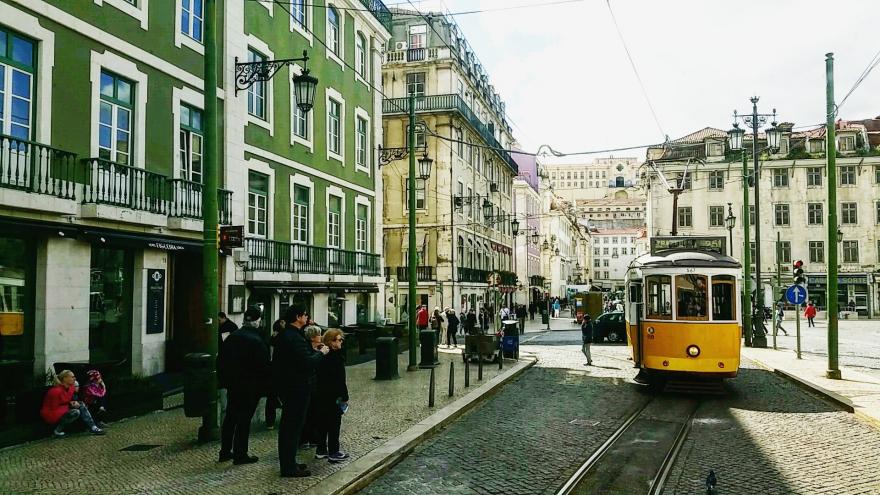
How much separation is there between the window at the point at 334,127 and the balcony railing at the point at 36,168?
11812 millimetres

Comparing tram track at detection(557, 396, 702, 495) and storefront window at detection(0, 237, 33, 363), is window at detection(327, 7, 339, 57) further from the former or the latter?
tram track at detection(557, 396, 702, 495)

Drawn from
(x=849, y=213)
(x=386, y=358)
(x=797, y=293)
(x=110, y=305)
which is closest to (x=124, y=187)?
(x=110, y=305)

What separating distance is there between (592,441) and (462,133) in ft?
117

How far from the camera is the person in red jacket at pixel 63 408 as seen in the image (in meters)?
9.58

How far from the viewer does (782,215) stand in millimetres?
58438

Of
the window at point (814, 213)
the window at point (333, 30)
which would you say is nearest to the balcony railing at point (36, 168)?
the window at point (333, 30)

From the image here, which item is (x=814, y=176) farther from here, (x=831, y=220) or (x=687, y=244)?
(x=687, y=244)

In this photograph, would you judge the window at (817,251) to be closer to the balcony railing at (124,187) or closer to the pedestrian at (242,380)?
the balcony railing at (124,187)

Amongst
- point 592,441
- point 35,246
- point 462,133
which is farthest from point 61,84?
point 462,133

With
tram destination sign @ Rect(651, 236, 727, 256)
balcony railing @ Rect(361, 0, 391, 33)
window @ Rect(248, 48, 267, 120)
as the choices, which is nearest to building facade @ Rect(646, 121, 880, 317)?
balcony railing @ Rect(361, 0, 391, 33)

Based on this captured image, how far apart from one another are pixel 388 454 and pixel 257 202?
11994 mm

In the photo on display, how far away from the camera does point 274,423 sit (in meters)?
10.4

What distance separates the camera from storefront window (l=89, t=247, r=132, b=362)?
13.5 meters

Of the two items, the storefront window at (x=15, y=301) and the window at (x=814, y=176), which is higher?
the window at (x=814, y=176)
